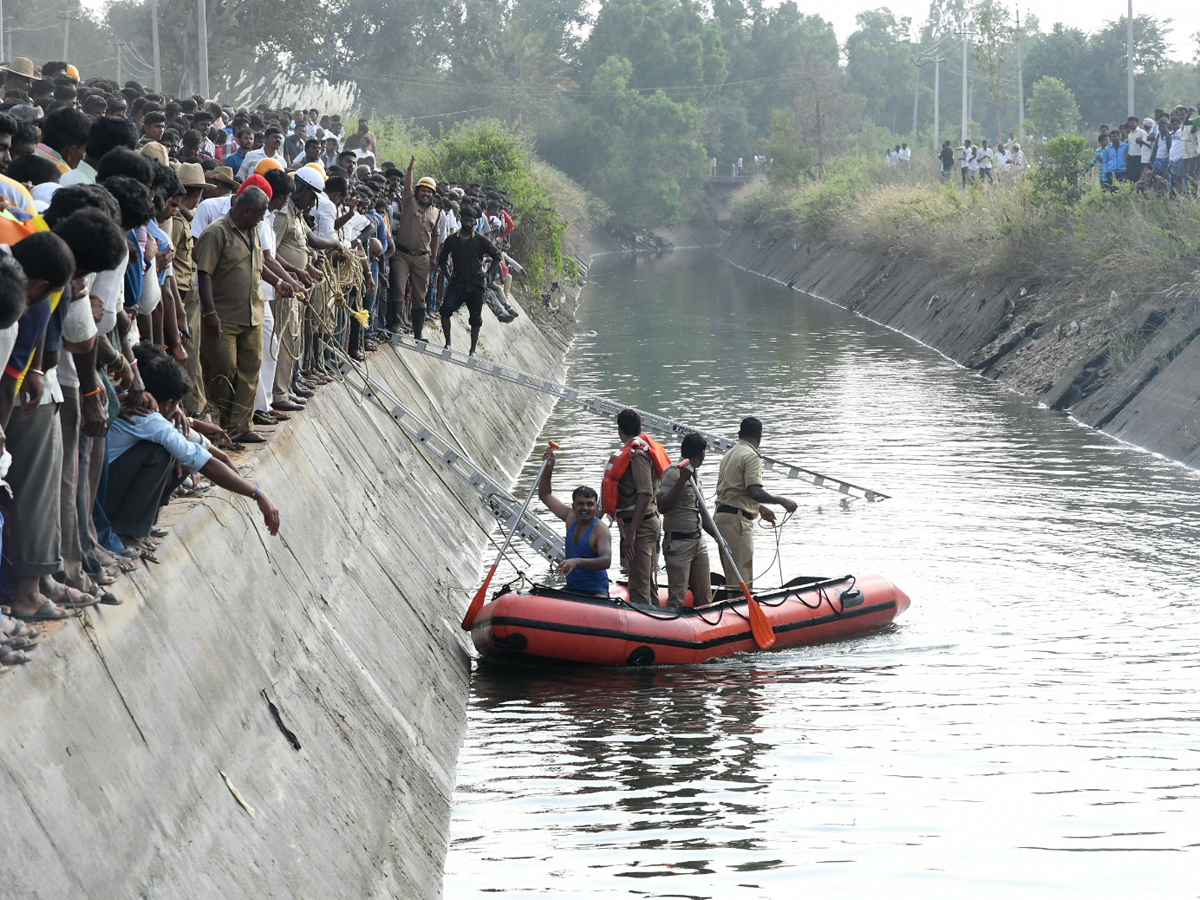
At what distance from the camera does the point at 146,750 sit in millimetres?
6277

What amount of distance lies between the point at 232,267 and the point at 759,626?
17.1 ft

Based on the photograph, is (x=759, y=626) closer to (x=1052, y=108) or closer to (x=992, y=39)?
(x=992, y=39)

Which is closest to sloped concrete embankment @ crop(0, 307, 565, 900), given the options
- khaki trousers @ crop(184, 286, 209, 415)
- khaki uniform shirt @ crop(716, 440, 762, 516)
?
khaki trousers @ crop(184, 286, 209, 415)

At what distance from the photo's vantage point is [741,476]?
534 inches

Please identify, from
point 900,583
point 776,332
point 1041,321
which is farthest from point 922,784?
point 776,332

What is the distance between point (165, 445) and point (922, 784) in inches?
197

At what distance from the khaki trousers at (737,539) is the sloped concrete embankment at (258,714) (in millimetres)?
2400

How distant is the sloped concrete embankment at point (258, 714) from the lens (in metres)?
5.61

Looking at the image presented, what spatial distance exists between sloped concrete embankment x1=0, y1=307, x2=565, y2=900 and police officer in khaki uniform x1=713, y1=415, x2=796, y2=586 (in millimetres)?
2469

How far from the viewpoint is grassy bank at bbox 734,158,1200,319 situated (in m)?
27.1

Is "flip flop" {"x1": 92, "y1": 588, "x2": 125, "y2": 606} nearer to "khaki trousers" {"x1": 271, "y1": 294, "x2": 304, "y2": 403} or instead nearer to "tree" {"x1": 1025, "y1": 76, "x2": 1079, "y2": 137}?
"khaki trousers" {"x1": 271, "y1": 294, "x2": 304, "y2": 403}

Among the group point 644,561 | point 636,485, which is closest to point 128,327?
point 636,485

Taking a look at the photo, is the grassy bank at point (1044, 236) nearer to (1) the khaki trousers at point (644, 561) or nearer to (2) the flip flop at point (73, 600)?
(1) the khaki trousers at point (644, 561)

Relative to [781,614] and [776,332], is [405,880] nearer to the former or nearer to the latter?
[781,614]
